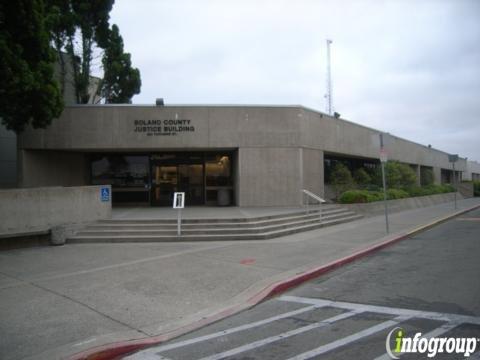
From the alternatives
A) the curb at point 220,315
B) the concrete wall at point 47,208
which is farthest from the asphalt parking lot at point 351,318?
the concrete wall at point 47,208

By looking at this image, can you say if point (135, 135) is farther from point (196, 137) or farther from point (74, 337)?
point (74, 337)

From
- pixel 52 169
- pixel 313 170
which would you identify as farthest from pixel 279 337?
pixel 52 169

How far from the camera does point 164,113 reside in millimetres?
17719

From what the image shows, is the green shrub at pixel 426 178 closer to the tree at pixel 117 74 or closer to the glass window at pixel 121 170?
the glass window at pixel 121 170

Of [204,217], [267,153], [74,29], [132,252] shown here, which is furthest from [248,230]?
[74,29]

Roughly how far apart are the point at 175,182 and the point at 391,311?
15.3m

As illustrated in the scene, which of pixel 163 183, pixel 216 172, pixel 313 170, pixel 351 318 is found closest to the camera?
pixel 351 318

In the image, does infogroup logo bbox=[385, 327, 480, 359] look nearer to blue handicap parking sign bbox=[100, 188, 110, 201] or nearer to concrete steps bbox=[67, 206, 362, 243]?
concrete steps bbox=[67, 206, 362, 243]

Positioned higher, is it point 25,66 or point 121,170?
point 25,66

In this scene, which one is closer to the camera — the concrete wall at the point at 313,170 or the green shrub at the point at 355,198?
the concrete wall at the point at 313,170

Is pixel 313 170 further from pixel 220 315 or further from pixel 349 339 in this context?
pixel 349 339

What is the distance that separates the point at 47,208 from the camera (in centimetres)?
1190

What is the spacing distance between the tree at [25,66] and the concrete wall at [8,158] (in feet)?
19.9

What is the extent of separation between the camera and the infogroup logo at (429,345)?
14.2 feet
